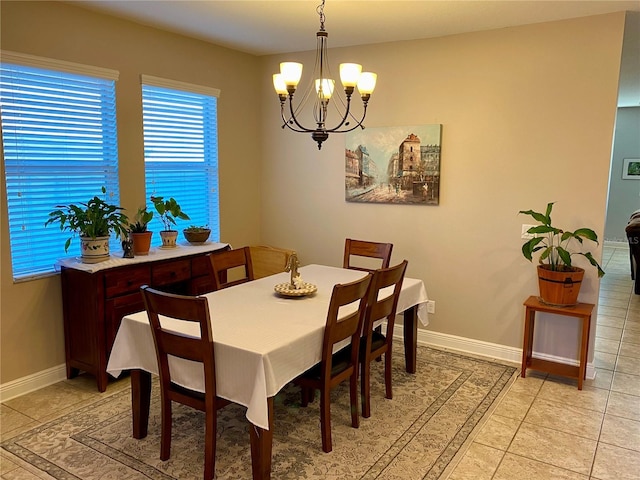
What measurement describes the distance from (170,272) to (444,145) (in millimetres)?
2337

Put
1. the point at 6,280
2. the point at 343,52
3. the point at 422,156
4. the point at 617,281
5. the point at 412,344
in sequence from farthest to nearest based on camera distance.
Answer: the point at 617,281
the point at 343,52
the point at 422,156
the point at 412,344
the point at 6,280

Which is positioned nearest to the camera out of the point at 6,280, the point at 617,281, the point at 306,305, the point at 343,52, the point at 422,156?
the point at 306,305

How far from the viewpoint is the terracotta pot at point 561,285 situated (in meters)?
3.40

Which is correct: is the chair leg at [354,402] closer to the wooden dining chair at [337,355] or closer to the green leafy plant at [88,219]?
the wooden dining chair at [337,355]

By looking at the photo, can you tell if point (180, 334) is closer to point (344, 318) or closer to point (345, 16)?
point (344, 318)

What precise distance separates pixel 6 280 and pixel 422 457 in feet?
8.89

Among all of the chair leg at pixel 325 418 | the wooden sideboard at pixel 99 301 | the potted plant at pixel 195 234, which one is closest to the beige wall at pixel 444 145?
the wooden sideboard at pixel 99 301

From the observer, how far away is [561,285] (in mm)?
3418

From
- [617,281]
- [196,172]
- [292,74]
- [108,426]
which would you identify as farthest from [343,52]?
[617,281]

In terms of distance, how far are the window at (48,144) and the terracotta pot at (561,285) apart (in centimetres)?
318

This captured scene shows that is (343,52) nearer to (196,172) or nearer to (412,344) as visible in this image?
(196,172)

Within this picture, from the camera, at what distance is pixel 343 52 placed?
439cm

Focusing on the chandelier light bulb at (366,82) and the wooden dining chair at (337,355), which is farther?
the chandelier light bulb at (366,82)

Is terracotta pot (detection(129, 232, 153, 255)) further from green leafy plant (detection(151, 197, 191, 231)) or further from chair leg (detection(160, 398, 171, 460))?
chair leg (detection(160, 398, 171, 460))
